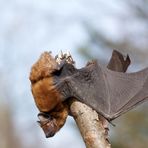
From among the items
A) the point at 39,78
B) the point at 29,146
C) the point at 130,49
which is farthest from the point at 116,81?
the point at 29,146

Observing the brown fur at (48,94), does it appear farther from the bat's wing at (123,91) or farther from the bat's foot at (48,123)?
the bat's wing at (123,91)

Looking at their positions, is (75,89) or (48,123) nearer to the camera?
(48,123)

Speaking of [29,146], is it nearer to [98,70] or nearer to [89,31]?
[89,31]

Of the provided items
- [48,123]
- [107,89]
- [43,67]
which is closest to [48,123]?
[48,123]

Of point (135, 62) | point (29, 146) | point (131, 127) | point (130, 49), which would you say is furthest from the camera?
point (29, 146)

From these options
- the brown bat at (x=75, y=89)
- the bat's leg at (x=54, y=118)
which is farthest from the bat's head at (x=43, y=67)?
the bat's leg at (x=54, y=118)

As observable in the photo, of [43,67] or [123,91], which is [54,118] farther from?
[123,91]

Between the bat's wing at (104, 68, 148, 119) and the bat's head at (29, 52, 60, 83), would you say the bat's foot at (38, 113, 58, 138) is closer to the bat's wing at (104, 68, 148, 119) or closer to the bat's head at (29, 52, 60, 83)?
the bat's head at (29, 52, 60, 83)
